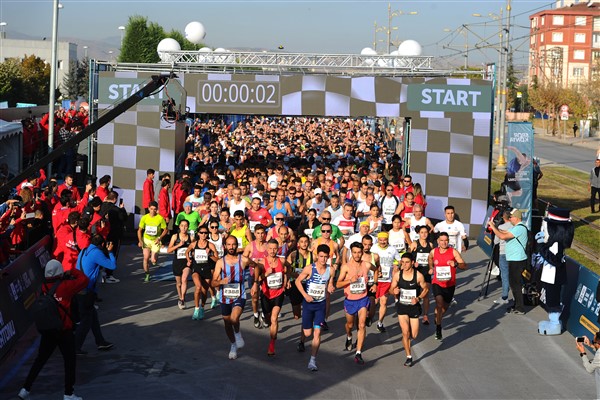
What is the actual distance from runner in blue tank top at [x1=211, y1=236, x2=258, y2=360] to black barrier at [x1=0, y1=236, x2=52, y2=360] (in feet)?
9.03

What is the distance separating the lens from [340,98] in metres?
20.8

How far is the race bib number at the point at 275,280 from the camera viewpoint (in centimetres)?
1134

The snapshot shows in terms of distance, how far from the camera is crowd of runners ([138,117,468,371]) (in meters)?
11.0

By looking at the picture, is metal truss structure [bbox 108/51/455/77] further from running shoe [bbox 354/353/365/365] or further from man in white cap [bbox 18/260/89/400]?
man in white cap [bbox 18/260/89/400]

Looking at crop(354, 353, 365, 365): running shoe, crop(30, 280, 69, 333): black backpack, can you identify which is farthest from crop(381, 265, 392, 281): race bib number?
crop(30, 280, 69, 333): black backpack

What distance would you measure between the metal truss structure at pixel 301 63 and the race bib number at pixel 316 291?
11275 millimetres

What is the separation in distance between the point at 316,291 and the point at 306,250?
1.68 m

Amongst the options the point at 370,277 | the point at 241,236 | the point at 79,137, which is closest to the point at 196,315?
the point at 241,236

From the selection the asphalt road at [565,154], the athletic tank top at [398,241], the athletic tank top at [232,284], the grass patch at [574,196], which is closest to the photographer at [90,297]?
the athletic tank top at [232,284]

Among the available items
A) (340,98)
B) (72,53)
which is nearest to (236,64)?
(340,98)

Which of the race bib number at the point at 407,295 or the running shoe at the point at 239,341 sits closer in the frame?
the race bib number at the point at 407,295

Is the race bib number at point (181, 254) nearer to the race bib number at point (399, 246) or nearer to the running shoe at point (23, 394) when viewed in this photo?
the race bib number at point (399, 246)

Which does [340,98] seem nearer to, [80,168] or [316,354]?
[80,168]

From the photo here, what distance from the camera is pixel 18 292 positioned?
12000mm
